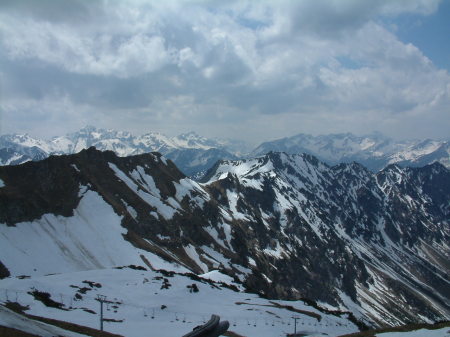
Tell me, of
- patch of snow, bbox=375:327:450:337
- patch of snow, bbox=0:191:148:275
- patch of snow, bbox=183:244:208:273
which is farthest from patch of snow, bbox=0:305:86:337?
patch of snow, bbox=183:244:208:273

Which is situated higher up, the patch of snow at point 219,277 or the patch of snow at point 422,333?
the patch of snow at point 219,277

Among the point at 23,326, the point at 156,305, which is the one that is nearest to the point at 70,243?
the point at 156,305

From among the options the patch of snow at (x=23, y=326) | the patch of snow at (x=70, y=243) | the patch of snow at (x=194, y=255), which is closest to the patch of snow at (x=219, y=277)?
the patch of snow at (x=70, y=243)

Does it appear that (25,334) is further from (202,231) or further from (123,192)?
(202,231)

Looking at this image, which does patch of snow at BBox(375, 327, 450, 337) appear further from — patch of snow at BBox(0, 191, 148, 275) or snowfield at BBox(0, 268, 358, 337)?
patch of snow at BBox(0, 191, 148, 275)

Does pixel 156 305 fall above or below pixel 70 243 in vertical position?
below

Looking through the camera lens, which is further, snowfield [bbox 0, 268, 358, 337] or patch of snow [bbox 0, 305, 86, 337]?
snowfield [bbox 0, 268, 358, 337]

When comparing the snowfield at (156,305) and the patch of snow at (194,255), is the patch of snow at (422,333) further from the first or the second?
the patch of snow at (194,255)

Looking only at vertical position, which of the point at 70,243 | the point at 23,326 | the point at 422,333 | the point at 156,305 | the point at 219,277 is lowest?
the point at 422,333

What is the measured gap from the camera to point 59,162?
17075 centimetres

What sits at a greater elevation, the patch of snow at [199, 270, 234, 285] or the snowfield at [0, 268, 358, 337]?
the patch of snow at [199, 270, 234, 285]

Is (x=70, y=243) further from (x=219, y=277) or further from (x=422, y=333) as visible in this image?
(x=422, y=333)

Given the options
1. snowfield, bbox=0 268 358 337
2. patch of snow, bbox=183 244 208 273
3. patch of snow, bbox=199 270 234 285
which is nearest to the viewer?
snowfield, bbox=0 268 358 337

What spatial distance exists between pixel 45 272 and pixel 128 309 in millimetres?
70025
